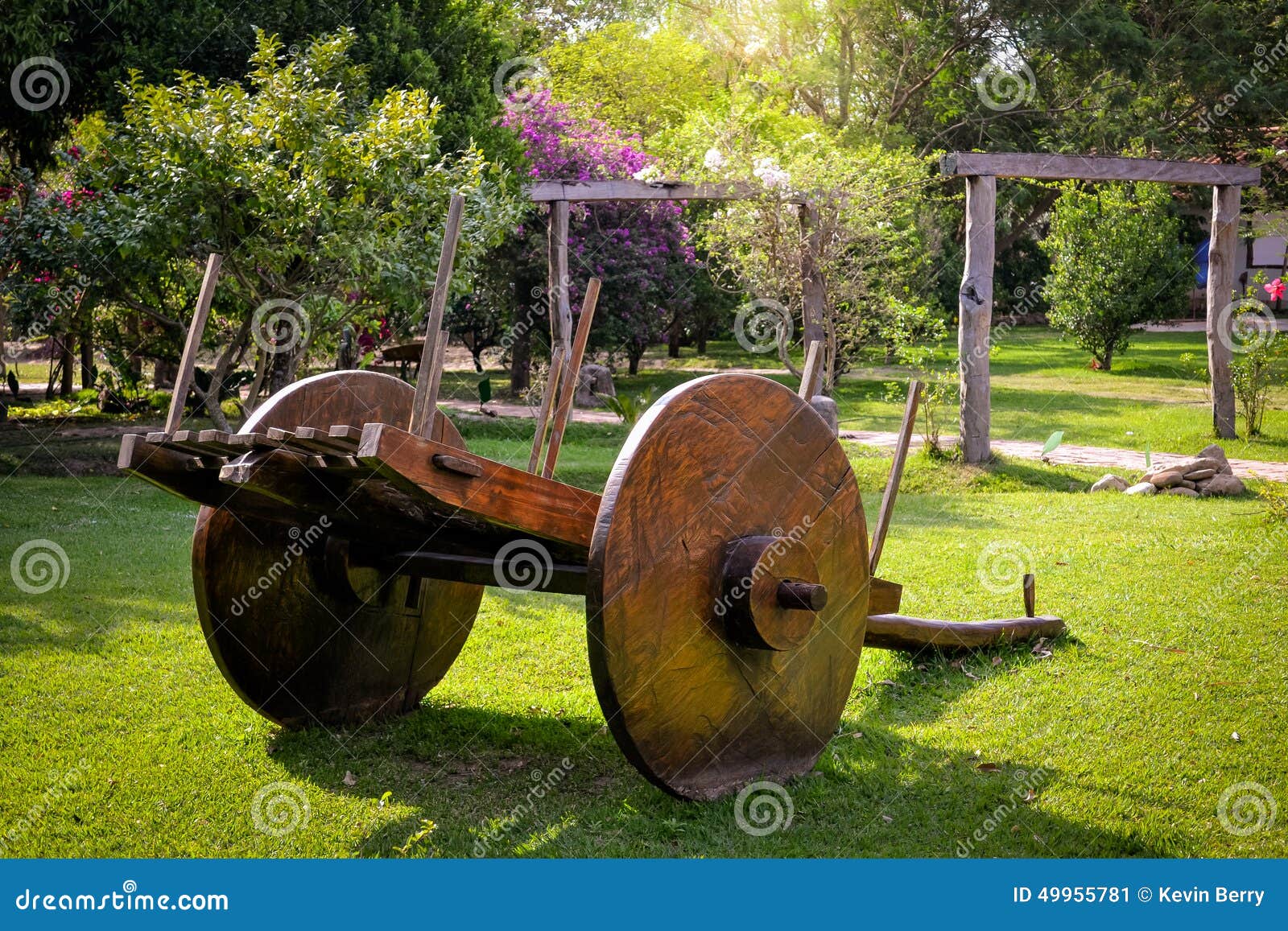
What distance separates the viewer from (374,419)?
454 centimetres

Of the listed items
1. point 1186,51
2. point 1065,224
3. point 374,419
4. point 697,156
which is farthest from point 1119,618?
point 1186,51

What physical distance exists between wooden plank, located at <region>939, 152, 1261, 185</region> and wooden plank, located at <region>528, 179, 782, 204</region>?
2.49 m

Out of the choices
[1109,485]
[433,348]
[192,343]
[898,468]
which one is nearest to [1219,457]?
[1109,485]

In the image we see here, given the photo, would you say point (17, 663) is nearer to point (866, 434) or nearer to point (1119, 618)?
point (1119, 618)

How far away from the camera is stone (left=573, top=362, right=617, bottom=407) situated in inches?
686

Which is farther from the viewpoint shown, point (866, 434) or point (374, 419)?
point (866, 434)

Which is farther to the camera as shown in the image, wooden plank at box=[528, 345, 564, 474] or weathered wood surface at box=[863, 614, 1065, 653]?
weathered wood surface at box=[863, 614, 1065, 653]

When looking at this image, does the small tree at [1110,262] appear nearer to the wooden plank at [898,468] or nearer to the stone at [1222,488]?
the stone at [1222,488]

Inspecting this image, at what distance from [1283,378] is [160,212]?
12191mm

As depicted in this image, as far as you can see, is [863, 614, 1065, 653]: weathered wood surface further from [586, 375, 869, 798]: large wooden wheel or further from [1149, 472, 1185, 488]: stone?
[1149, 472, 1185, 488]: stone

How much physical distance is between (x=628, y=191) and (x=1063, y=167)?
4.59 meters

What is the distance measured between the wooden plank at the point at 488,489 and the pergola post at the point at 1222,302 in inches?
454

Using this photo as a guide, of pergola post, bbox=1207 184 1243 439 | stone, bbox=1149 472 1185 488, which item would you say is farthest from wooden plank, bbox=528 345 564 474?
pergola post, bbox=1207 184 1243 439

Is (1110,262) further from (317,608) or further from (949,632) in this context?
(317,608)
